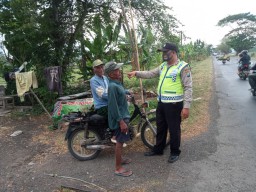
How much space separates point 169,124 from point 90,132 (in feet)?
4.69

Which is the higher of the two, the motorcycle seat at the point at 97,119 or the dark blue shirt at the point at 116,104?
the dark blue shirt at the point at 116,104

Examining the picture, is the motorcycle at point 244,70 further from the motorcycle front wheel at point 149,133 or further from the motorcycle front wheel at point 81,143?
the motorcycle front wheel at point 81,143

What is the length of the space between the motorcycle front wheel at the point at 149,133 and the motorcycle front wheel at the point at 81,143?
85cm

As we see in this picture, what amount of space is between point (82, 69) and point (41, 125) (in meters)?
3.08

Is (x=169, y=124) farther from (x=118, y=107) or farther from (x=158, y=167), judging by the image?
(x=118, y=107)

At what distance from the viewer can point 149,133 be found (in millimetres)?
5023

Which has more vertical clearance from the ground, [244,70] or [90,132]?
[244,70]

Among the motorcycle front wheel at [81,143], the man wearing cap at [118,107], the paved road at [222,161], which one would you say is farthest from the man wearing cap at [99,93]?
the paved road at [222,161]

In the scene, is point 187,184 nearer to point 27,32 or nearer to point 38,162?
point 38,162

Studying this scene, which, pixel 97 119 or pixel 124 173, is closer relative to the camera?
pixel 124 173

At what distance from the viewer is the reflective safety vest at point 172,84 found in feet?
13.6

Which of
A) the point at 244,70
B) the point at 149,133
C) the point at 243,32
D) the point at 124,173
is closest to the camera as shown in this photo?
the point at 124,173

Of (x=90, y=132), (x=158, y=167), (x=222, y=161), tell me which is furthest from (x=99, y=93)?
(x=222, y=161)

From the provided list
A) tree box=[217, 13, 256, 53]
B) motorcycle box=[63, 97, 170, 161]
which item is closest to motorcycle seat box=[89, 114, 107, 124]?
motorcycle box=[63, 97, 170, 161]
